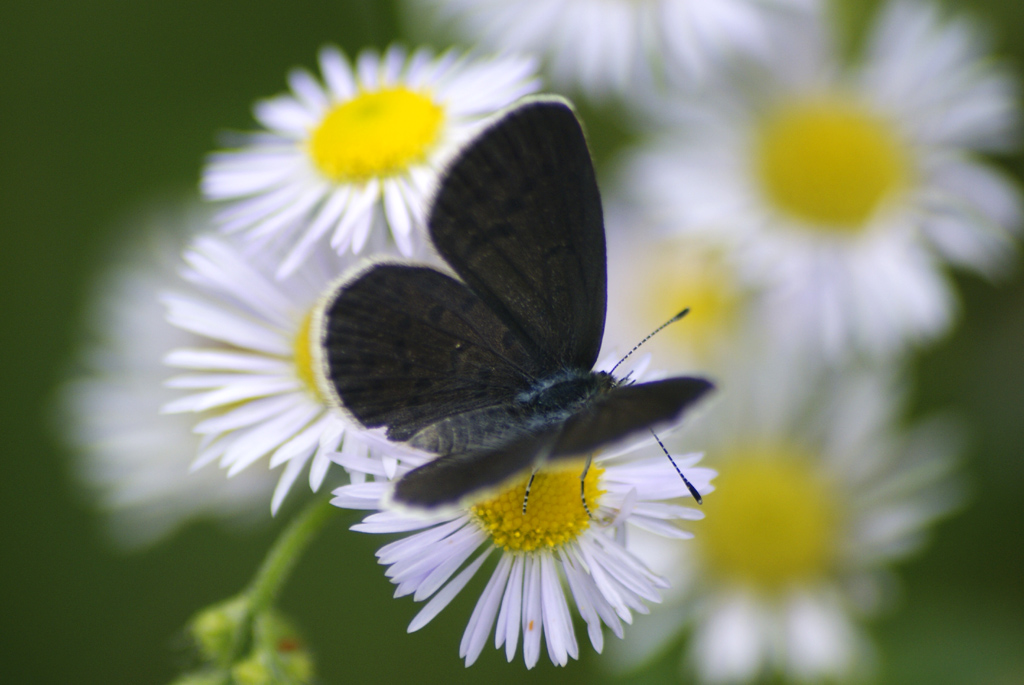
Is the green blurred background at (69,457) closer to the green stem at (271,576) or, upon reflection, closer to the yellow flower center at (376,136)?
the yellow flower center at (376,136)

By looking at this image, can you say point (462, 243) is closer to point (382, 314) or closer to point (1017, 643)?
point (382, 314)

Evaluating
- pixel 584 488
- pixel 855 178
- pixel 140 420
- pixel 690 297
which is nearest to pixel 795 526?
pixel 690 297

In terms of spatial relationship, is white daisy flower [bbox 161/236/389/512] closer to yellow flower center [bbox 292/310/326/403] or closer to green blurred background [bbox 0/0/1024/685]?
yellow flower center [bbox 292/310/326/403]

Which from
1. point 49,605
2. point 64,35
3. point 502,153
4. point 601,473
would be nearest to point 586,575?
point 601,473

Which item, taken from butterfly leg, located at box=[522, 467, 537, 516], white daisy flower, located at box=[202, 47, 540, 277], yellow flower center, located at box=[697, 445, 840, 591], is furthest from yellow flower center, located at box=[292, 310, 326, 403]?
yellow flower center, located at box=[697, 445, 840, 591]

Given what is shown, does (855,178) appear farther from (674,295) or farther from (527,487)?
(527,487)

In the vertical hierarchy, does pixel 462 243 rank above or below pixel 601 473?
above

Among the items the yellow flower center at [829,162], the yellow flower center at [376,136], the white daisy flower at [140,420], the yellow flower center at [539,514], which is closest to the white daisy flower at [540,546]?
the yellow flower center at [539,514]
